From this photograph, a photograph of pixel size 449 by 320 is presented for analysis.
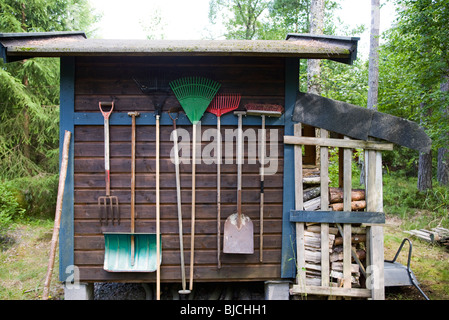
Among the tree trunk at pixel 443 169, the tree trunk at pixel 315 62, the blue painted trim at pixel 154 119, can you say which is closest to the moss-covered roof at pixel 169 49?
the blue painted trim at pixel 154 119

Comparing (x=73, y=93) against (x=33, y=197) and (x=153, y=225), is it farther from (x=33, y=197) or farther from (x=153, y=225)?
(x=33, y=197)

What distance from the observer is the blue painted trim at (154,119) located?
11.0 ft

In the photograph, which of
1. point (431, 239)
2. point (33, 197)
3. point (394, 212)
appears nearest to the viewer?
point (431, 239)

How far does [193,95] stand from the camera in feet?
11.0

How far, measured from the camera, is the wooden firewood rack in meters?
3.36

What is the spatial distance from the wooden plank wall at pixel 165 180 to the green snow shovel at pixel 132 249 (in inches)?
2.8

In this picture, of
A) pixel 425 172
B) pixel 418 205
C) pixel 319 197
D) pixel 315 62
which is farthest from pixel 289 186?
pixel 425 172

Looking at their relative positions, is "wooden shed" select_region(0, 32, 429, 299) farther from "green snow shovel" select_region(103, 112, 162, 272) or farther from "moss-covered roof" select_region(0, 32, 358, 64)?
"moss-covered roof" select_region(0, 32, 358, 64)

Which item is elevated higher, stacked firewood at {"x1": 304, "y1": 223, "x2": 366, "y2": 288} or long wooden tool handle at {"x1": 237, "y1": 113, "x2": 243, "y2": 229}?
long wooden tool handle at {"x1": 237, "y1": 113, "x2": 243, "y2": 229}

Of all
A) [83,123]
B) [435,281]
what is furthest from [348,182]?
[83,123]

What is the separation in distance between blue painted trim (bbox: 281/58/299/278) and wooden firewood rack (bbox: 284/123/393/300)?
0.06m

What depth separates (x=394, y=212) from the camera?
7770mm

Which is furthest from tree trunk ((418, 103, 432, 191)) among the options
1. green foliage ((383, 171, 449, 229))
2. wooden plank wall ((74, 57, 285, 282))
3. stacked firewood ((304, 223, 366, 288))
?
wooden plank wall ((74, 57, 285, 282))
